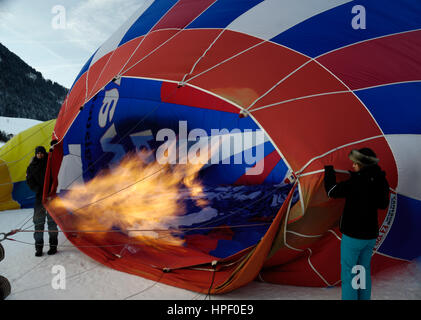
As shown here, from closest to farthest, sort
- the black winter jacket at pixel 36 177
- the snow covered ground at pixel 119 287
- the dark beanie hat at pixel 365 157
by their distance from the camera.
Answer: the dark beanie hat at pixel 365 157
the snow covered ground at pixel 119 287
the black winter jacket at pixel 36 177

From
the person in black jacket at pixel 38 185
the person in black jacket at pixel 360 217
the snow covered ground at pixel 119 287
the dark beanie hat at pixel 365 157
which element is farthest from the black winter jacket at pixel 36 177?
the dark beanie hat at pixel 365 157

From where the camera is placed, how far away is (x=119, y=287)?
242cm

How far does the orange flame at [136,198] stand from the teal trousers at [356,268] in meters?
1.73

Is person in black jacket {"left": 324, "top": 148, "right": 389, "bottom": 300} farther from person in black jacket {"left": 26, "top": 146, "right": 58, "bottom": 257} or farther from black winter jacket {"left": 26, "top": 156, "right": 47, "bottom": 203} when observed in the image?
black winter jacket {"left": 26, "top": 156, "right": 47, "bottom": 203}

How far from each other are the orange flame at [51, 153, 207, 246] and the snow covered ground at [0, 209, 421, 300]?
0.53 metres

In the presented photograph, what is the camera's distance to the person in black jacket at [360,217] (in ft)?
5.92

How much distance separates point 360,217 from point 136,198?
2.45 m

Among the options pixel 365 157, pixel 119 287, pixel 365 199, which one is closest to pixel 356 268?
pixel 365 199

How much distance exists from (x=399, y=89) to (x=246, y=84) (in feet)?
3.98

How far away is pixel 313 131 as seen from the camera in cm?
225

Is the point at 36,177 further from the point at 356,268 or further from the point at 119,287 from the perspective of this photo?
the point at 356,268

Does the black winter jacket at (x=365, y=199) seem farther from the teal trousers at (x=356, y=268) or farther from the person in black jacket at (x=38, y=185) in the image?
the person in black jacket at (x=38, y=185)

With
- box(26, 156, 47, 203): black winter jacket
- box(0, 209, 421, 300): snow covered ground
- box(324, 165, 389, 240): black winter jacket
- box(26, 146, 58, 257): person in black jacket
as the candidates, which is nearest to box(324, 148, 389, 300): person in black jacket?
box(324, 165, 389, 240): black winter jacket

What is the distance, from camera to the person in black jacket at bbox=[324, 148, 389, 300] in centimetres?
180
